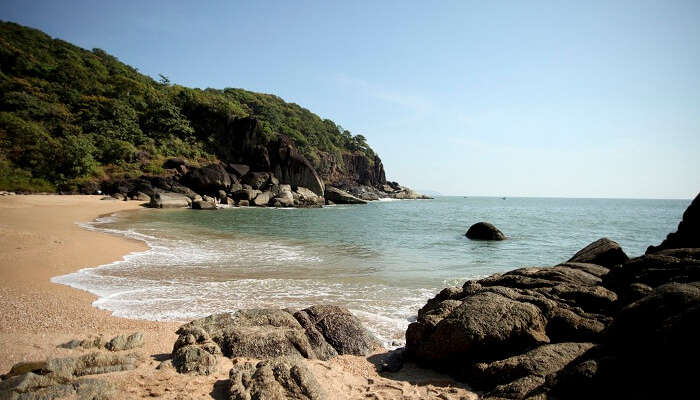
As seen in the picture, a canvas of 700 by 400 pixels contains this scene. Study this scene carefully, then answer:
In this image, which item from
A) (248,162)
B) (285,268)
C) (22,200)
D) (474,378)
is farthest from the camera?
(248,162)

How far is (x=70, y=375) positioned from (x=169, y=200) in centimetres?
3557

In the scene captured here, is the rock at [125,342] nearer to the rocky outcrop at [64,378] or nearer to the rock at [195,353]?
the rocky outcrop at [64,378]

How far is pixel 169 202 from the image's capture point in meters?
35.2

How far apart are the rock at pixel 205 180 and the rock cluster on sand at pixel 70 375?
41809mm

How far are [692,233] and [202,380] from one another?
11.3 m

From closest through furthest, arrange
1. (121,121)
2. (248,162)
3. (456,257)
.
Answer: (456,257), (121,121), (248,162)

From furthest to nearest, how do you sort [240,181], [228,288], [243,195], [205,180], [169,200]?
1. [240,181]
2. [243,195]
3. [205,180]
4. [169,200]
5. [228,288]

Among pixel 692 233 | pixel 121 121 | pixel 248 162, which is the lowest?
pixel 692 233

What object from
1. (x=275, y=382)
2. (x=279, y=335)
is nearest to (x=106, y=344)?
(x=279, y=335)

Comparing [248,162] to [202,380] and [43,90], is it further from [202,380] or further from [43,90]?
[202,380]

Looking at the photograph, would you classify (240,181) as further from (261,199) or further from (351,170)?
(351,170)

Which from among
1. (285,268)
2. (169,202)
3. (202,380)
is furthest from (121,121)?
(202,380)

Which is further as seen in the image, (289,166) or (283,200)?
(289,166)

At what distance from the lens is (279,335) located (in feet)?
16.9
